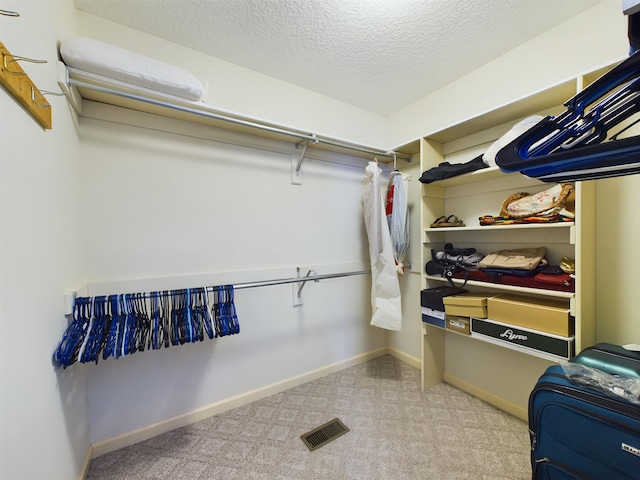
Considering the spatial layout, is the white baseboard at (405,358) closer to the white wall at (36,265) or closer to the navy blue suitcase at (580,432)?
the navy blue suitcase at (580,432)

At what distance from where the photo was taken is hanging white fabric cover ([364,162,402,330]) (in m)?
2.09

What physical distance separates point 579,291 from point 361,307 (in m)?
1.61

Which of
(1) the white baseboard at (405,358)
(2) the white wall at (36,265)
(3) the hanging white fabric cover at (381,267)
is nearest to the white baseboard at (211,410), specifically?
(1) the white baseboard at (405,358)

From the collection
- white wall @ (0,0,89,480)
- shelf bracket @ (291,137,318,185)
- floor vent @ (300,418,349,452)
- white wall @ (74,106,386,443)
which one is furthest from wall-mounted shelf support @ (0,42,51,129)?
floor vent @ (300,418,349,452)

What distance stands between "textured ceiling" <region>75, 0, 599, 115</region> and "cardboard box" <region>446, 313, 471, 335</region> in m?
1.89

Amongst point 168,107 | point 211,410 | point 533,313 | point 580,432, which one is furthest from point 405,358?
point 168,107

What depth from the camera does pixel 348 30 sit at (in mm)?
1592

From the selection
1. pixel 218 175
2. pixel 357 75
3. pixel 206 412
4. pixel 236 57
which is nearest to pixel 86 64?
pixel 218 175

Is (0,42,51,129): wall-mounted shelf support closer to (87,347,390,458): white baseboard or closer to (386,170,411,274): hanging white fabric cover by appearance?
(87,347,390,458): white baseboard

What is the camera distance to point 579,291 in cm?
132

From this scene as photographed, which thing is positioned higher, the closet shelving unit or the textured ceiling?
the textured ceiling

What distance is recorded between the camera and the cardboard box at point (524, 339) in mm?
1347

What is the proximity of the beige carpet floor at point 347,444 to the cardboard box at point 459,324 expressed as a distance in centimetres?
60

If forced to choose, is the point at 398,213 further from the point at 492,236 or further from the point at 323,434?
the point at 323,434
